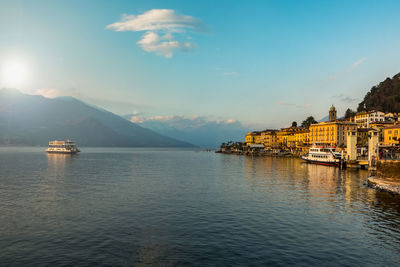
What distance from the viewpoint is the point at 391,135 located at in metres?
120

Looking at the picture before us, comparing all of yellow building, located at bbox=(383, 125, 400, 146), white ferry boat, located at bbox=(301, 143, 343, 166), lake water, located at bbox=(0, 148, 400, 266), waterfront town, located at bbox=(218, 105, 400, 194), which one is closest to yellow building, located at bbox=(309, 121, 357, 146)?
waterfront town, located at bbox=(218, 105, 400, 194)

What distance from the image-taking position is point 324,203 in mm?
41031

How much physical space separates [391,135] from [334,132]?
4426 centimetres

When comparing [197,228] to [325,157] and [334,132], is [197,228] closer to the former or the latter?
[325,157]

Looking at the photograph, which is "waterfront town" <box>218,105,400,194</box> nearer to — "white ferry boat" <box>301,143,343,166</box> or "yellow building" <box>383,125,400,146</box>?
"yellow building" <box>383,125,400,146</box>

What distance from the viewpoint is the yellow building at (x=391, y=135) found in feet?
381

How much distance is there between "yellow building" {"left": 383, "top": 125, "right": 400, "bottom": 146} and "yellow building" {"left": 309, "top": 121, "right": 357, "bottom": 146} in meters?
34.0

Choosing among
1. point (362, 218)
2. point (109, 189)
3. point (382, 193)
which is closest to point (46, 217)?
point (109, 189)

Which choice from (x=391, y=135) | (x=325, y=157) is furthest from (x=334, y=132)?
(x=325, y=157)

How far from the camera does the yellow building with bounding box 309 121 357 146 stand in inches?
6407

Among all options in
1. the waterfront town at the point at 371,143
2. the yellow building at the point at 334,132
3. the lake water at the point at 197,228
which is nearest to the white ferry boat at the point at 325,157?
the waterfront town at the point at 371,143

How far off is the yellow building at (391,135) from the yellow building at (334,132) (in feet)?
112

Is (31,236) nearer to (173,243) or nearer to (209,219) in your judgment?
(173,243)

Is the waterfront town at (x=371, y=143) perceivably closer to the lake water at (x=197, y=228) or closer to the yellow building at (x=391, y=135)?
the yellow building at (x=391, y=135)
